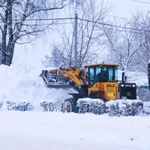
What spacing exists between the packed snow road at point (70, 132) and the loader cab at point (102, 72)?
5.40 m

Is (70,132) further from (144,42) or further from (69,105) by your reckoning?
(144,42)

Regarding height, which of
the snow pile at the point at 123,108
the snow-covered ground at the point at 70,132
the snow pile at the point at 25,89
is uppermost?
the snow pile at the point at 25,89

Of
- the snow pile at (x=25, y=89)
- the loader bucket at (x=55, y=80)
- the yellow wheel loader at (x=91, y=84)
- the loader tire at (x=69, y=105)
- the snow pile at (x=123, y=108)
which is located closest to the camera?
the snow pile at (x=123, y=108)

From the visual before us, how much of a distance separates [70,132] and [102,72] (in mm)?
8536

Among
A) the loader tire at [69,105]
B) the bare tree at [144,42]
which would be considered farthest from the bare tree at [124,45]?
the loader tire at [69,105]

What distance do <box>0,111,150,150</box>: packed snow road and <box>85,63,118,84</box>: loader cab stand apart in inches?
213

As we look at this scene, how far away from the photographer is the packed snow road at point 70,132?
1030 centimetres

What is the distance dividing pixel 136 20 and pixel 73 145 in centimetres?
3467

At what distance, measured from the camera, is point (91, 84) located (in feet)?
68.8

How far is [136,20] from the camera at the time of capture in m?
43.2

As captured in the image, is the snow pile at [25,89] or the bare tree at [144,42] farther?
the bare tree at [144,42]

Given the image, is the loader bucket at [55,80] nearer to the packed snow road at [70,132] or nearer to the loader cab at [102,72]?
the loader cab at [102,72]

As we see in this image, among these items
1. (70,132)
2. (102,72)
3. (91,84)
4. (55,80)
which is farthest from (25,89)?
(70,132)

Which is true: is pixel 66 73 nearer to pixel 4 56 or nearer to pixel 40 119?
pixel 40 119
